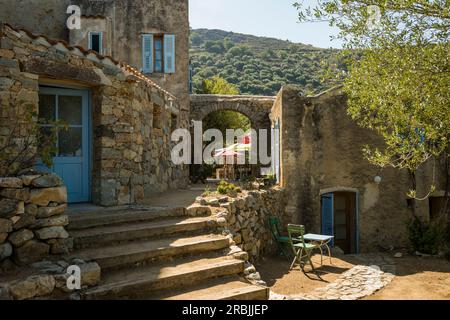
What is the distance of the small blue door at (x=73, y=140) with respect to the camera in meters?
6.38

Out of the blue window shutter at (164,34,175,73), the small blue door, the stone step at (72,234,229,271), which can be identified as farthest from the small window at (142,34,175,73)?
the stone step at (72,234,229,271)

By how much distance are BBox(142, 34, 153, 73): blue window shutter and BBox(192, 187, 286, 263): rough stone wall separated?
6.29 metres

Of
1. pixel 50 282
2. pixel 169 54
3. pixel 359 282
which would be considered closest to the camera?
pixel 50 282

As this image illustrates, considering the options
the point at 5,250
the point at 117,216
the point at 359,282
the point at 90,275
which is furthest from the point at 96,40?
the point at 359,282

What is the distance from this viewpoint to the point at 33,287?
3.41 m

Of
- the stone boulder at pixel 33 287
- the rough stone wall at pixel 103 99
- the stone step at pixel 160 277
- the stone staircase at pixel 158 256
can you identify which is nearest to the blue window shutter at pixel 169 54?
the rough stone wall at pixel 103 99

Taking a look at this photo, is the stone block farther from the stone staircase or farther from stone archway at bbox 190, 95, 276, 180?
stone archway at bbox 190, 95, 276, 180

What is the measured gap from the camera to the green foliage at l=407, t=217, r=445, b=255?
34.7ft

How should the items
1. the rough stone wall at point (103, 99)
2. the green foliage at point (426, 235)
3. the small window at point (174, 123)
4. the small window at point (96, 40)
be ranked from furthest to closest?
1. the small window at point (96, 40)
2. the small window at point (174, 123)
3. the green foliage at point (426, 235)
4. the rough stone wall at point (103, 99)

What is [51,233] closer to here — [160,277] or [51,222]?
[51,222]

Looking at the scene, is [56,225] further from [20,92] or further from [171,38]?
[171,38]

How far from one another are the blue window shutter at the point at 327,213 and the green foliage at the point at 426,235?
2340mm

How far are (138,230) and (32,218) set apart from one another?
145 cm

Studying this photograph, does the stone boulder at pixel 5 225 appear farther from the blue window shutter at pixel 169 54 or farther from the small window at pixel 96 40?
the blue window shutter at pixel 169 54
